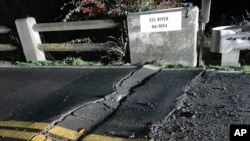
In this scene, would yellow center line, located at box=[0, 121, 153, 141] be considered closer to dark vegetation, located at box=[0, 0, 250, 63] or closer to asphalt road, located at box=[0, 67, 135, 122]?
asphalt road, located at box=[0, 67, 135, 122]

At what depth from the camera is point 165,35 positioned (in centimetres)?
545

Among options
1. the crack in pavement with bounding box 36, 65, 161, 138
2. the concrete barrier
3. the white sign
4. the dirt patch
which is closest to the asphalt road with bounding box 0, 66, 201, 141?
the crack in pavement with bounding box 36, 65, 161, 138

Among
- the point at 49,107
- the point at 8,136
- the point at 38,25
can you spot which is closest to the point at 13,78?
the point at 38,25

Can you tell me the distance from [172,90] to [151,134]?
53.0 inches

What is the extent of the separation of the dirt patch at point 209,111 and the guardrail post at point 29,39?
162 inches

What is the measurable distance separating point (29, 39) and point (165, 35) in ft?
11.3

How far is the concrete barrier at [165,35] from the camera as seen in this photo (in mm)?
5230

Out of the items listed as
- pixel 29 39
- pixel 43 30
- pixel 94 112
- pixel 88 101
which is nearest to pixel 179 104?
pixel 94 112

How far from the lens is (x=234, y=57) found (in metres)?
5.28

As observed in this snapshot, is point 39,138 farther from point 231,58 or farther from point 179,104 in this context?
point 231,58

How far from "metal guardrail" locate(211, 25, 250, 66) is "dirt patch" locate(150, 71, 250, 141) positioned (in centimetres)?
62

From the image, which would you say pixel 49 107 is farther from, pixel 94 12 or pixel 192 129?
pixel 94 12

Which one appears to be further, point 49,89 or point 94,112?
point 49,89

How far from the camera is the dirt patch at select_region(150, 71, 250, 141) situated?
3254 millimetres
